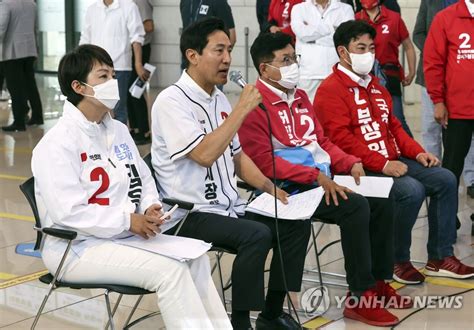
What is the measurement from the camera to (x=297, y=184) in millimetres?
4809

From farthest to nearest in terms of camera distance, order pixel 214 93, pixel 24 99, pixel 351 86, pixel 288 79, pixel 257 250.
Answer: pixel 24 99, pixel 351 86, pixel 288 79, pixel 214 93, pixel 257 250

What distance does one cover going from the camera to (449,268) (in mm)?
5379

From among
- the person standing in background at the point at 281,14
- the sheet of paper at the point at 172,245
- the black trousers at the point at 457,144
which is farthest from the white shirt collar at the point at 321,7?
the sheet of paper at the point at 172,245

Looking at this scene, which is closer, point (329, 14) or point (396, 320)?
point (396, 320)

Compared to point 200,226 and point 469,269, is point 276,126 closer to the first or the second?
point 200,226

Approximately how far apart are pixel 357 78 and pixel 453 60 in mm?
1119

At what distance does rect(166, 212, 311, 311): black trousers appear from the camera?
396 centimetres

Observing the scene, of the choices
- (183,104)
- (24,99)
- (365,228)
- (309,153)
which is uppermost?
(183,104)

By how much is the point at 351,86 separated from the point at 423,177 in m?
0.70

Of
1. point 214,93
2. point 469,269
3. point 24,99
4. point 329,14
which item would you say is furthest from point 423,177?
point 24,99

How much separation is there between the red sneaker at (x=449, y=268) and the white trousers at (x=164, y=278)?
82.1 inches

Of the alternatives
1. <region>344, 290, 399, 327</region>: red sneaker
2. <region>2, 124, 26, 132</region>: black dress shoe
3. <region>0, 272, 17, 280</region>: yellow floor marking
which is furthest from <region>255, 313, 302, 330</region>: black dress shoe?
<region>2, 124, 26, 132</region>: black dress shoe

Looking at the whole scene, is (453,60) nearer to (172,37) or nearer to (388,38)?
(388,38)

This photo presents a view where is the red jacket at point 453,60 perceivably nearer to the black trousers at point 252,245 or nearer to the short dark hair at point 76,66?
the black trousers at point 252,245
